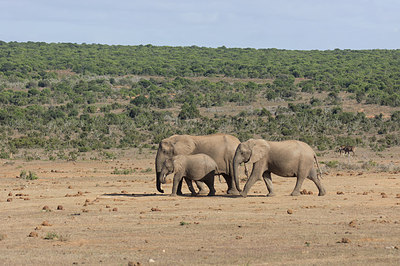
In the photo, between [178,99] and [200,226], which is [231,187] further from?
[178,99]

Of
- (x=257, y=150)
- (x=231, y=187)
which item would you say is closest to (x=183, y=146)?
(x=231, y=187)

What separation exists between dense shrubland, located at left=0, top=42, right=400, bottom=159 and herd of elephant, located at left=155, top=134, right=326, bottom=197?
21.6 metres

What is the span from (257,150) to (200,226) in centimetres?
568

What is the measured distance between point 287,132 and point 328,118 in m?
8.58

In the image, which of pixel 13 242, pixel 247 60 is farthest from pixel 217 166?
pixel 247 60

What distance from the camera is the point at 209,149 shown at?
20.6m

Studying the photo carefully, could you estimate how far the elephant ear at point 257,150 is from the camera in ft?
→ 63.4

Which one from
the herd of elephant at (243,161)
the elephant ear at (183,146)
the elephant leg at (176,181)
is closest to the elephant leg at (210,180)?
the herd of elephant at (243,161)

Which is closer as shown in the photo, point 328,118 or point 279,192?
point 279,192

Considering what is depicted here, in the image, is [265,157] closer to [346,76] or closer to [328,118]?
[328,118]

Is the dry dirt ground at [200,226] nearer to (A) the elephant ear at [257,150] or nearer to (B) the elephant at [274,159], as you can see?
(B) the elephant at [274,159]

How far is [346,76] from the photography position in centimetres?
8944

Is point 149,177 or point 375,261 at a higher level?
point 375,261

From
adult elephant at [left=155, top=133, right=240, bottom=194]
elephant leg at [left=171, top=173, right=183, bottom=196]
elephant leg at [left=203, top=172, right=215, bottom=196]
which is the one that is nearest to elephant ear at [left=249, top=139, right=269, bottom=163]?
adult elephant at [left=155, top=133, right=240, bottom=194]
